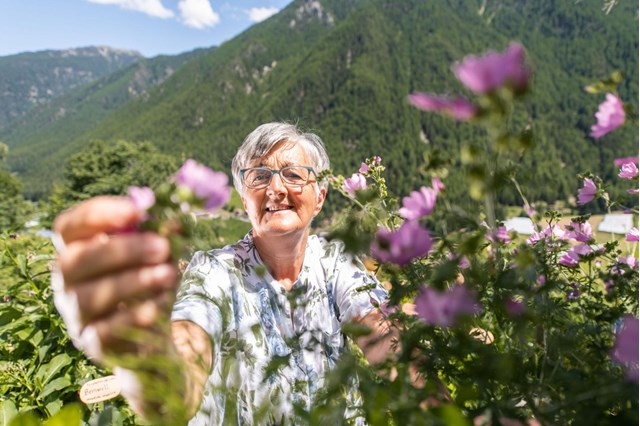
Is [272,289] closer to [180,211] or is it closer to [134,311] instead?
[134,311]

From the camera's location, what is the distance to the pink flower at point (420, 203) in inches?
20.2

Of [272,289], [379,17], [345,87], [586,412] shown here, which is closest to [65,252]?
[586,412]

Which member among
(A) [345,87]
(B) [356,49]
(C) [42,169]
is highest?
(B) [356,49]

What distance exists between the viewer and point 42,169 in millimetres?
95438

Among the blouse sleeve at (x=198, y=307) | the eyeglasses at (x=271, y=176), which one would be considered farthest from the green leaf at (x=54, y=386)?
the eyeglasses at (x=271, y=176)

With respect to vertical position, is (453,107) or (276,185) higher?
(453,107)

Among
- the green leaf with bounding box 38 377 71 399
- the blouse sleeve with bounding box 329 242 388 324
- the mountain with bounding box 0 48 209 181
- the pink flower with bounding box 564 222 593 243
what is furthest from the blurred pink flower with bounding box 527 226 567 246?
the mountain with bounding box 0 48 209 181

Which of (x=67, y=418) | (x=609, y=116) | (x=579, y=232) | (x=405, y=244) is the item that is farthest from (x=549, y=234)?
(x=67, y=418)

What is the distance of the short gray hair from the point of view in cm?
187

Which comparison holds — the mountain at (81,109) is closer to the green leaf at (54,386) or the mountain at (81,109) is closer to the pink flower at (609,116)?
the green leaf at (54,386)

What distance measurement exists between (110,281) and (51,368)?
1.45 meters

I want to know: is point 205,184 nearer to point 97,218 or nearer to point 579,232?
point 97,218

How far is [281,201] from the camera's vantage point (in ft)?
5.94

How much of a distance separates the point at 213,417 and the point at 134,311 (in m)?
0.61
